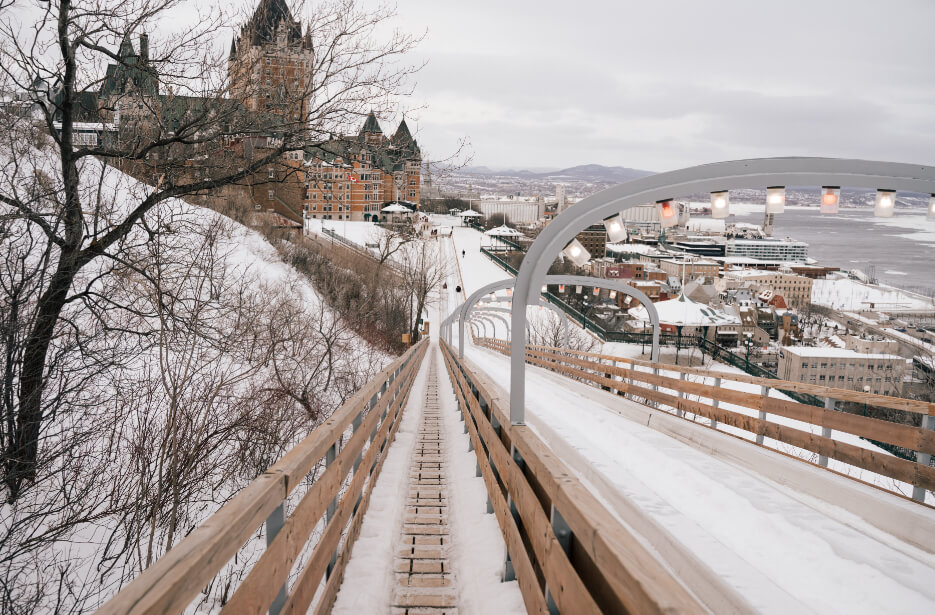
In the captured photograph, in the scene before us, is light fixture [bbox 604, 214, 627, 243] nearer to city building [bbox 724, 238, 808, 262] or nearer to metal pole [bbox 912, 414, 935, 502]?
metal pole [bbox 912, 414, 935, 502]

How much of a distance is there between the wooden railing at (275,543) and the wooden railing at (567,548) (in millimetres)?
1017

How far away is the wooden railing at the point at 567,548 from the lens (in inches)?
59.8

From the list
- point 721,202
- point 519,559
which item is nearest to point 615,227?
point 721,202

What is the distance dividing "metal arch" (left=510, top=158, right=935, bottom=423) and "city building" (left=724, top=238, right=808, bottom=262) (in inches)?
7421

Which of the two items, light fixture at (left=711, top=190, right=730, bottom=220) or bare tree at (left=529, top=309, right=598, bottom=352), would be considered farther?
bare tree at (left=529, top=309, right=598, bottom=352)

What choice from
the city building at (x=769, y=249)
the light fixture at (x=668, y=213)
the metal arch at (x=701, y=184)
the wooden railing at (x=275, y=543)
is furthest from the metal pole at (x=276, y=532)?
the city building at (x=769, y=249)

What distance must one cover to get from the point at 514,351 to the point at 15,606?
6.00m

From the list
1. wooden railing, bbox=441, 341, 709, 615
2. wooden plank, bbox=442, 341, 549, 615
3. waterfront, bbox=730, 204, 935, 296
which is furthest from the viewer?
waterfront, bbox=730, 204, 935, 296

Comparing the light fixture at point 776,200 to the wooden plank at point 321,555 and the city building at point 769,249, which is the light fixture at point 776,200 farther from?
the city building at point 769,249

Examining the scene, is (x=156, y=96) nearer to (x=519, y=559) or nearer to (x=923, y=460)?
(x=519, y=559)

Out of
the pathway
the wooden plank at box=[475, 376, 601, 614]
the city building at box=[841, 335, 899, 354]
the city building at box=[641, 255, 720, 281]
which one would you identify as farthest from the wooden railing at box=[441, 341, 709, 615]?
the city building at box=[641, 255, 720, 281]

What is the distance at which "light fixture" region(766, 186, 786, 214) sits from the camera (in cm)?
436

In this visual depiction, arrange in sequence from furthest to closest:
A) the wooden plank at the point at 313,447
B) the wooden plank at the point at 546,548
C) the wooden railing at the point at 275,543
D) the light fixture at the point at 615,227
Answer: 1. the light fixture at the point at 615,227
2. the wooden plank at the point at 313,447
3. the wooden plank at the point at 546,548
4. the wooden railing at the point at 275,543

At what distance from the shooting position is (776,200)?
4391 mm
